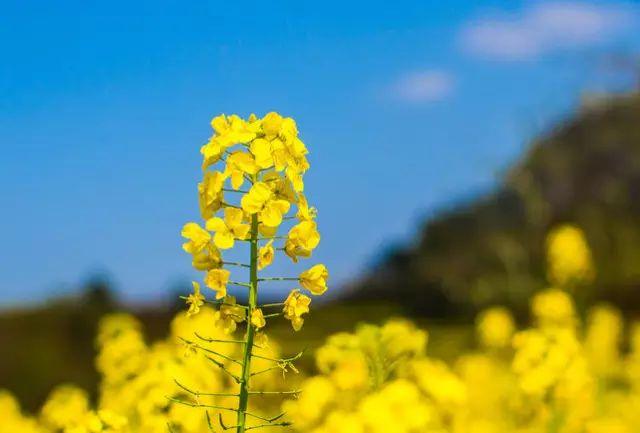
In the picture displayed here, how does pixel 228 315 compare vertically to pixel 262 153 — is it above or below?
below

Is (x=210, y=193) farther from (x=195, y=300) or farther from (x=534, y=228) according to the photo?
(x=534, y=228)

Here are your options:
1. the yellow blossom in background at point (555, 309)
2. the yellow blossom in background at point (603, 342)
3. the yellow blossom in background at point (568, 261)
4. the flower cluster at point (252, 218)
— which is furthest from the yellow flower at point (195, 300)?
the yellow blossom in background at point (568, 261)

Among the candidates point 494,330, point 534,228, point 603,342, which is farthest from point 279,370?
point 534,228

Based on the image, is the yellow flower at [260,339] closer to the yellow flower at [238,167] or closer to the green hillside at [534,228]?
the yellow flower at [238,167]

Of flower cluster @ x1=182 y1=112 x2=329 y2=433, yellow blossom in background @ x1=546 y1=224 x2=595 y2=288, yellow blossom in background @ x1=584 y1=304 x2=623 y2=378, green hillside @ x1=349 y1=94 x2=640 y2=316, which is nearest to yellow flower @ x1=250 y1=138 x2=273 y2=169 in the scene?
flower cluster @ x1=182 y1=112 x2=329 y2=433

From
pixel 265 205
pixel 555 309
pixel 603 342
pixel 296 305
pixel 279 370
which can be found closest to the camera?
pixel 265 205

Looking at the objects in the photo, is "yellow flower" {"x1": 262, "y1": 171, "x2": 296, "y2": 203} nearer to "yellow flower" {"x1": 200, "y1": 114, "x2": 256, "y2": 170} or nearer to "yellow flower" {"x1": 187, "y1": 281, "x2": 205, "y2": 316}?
"yellow flower" {"x1": 200, "y1": 114, "x2": 256, "y2": 170}
